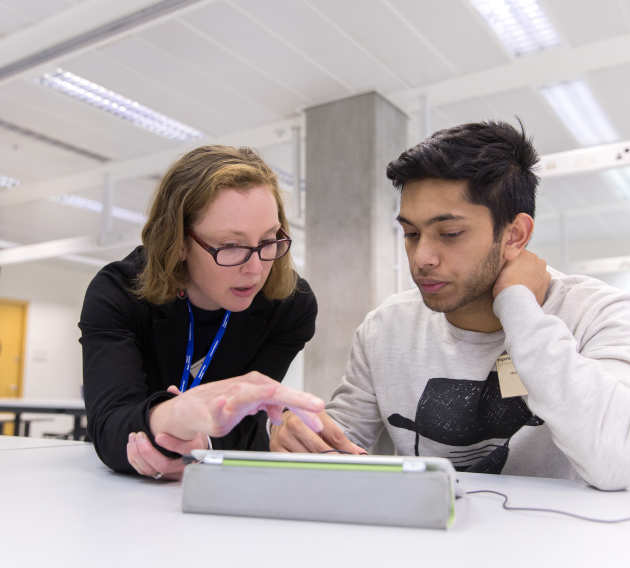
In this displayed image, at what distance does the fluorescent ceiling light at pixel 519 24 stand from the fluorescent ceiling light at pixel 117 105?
2392 millimetres

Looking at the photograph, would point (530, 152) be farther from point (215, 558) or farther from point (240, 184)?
point (215, 558)

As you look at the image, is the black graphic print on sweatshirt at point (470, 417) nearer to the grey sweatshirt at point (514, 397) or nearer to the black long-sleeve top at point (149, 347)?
the grey sweatshirt at point (514, 397)

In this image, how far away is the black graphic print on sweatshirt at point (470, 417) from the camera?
123cm

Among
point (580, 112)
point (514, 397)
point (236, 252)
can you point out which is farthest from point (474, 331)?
point (580, 112)

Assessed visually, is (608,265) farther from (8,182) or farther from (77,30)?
(8,182)

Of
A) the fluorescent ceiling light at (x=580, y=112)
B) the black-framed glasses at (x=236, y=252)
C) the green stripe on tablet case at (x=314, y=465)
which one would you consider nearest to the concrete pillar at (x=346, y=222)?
the fluorescent ceiling light at (x=580, y=112)

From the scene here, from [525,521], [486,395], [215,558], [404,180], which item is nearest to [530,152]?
[404,180]

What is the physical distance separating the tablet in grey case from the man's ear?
0.71 m

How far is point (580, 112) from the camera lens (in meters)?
4.78

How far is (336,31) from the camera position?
3.59 metres

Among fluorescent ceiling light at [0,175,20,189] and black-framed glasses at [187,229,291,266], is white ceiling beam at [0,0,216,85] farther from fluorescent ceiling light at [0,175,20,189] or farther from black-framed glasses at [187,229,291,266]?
fluorescent ceiling light at [0,175,20,189]

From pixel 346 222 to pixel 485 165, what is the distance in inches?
121

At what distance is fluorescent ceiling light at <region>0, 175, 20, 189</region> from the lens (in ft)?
20.0

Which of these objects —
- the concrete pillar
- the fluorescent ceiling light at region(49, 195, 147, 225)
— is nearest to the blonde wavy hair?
the concrete pillar
